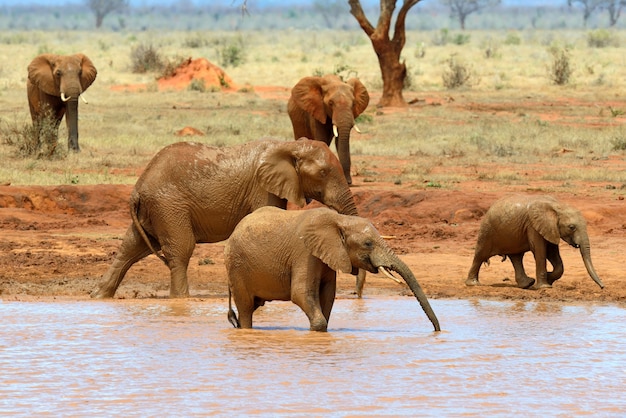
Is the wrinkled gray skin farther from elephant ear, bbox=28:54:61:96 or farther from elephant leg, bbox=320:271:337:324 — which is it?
elephant ear, bbox=28:54:61:96

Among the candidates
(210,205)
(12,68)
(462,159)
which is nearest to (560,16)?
(12,68)

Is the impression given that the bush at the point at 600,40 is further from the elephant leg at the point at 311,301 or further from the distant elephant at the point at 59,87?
the elephant leg at the point at 311,301

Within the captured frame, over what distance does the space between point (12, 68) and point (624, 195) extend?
34590mm

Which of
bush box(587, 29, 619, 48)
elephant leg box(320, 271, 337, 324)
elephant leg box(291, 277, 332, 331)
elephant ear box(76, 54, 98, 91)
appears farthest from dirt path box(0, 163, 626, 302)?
bush box(587, 29, 619, 48)

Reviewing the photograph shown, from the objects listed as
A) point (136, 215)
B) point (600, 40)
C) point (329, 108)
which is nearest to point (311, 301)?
point (136, 215)

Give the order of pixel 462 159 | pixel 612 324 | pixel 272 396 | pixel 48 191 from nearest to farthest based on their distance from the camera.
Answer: pixel 272 396 → pixel 612 324 → pixel 48 191 → pixel 462 159

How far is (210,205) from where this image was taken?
10492 mm

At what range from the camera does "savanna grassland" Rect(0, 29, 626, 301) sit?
496 inches

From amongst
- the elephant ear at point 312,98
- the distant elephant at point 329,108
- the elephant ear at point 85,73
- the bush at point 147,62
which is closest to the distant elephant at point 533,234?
the distant elephant at point 329,108

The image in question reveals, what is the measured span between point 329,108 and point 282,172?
741cm

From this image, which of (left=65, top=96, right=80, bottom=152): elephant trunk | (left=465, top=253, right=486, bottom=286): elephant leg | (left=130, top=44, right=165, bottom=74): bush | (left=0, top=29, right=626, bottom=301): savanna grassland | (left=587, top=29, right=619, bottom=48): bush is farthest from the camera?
(left=587, top=29, right=619, bottom=48): bush

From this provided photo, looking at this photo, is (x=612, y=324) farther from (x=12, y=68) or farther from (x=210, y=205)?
(x=12, y=68)

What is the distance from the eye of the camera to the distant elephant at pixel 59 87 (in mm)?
22297

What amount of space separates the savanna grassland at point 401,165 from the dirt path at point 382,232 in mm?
23
